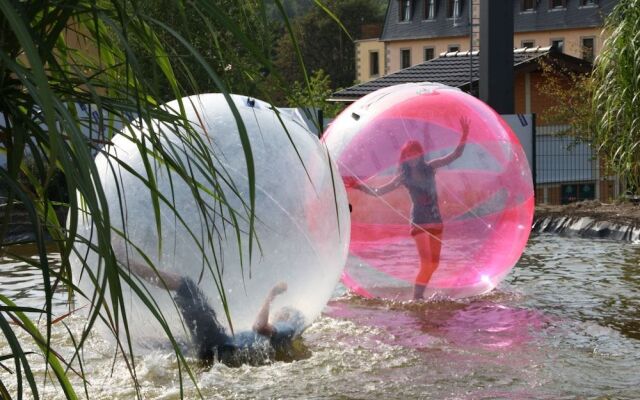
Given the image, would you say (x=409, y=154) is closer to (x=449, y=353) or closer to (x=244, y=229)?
(x=449, y=353)

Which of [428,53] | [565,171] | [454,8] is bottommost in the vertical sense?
[565,171]

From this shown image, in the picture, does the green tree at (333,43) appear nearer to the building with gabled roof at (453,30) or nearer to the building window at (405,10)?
the building with gabled roof at (453,30)

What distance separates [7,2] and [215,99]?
17.3 feet

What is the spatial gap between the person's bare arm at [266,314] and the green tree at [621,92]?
26.2ft

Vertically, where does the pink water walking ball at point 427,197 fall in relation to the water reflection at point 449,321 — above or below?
above

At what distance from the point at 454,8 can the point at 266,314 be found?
213 ft

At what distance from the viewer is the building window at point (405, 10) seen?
247ft

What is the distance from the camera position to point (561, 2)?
64375mm

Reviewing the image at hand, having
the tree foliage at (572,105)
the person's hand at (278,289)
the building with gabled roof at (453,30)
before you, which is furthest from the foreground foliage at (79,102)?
the building with gabled roof at (453,30)

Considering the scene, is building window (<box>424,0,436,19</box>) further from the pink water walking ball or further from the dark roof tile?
the pink water walking ball

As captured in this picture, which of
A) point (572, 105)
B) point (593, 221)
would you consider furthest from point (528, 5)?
point (593, 221)

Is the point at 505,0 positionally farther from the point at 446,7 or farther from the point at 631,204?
the point at 446,7

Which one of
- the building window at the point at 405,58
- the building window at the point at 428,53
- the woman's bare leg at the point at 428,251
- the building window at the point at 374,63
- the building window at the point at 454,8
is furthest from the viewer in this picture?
the building window at the point at 374,63

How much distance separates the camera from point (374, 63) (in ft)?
259
